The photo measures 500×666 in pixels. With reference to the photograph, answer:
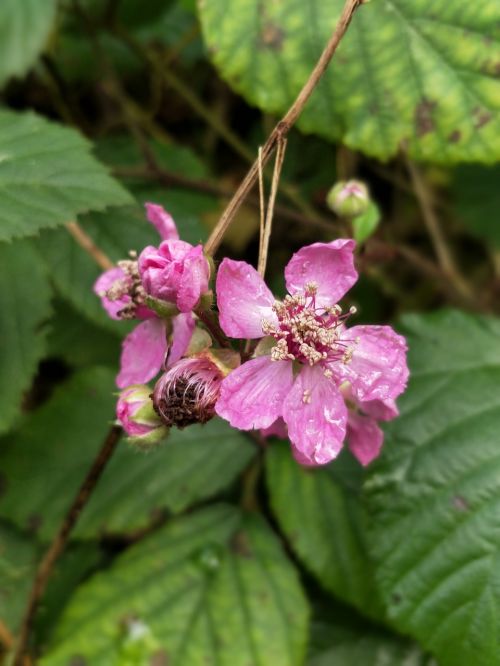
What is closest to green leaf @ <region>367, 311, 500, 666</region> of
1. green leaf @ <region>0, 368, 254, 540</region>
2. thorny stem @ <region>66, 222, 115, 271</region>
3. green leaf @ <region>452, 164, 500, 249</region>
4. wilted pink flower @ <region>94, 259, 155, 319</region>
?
green leaf @ <region>0, 368, 254, 540</region>

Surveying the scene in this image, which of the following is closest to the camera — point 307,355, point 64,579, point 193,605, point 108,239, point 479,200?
point 307,355

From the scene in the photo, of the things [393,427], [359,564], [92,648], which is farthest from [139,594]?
[393,427]

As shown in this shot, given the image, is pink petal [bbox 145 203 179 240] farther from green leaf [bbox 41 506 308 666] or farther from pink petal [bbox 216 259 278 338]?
green leaf [bbox 41 506 308 666]

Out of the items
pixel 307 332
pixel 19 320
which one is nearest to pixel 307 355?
pixel 307 332

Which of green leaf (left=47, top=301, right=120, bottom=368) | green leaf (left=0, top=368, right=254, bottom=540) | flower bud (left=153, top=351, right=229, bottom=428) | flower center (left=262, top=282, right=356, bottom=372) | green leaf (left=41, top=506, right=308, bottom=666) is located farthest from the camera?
green leaf (left=47, top=301, right=120, bottom=368)

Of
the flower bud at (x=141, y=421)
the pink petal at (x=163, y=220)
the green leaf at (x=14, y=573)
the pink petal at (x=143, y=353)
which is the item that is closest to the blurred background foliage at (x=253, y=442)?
the green leaf at (x=14, y=573)

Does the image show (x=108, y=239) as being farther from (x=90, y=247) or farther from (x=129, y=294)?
(x=129, y=294)
